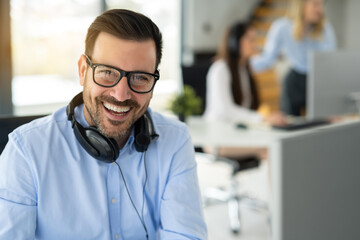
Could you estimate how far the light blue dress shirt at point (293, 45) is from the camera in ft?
11.4

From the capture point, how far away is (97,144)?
3.81ft

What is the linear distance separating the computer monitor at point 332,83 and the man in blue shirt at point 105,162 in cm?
144

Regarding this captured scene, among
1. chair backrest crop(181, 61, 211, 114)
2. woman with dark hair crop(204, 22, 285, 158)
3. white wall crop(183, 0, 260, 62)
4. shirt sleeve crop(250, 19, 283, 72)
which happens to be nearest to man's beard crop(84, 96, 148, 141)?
woman with dark hair crop(204, 22, 285, 158)

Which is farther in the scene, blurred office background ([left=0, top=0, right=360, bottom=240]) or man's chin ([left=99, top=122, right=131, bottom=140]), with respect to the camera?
blurred office background ([left=0, top=0, right=360, bottom=240])

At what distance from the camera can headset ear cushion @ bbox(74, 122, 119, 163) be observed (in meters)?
1.16

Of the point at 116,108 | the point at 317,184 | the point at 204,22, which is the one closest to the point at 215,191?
the point at 116,108

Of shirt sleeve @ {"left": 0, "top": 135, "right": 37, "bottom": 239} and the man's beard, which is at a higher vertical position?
the man's beard

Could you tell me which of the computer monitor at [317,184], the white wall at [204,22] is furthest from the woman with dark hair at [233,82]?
the white wall at [204,22]

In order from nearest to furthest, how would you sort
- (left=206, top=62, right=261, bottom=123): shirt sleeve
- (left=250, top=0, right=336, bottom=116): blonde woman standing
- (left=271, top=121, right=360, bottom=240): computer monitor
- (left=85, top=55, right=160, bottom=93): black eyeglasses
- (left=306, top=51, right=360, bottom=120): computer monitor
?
(left=271, top=121, right=360, bottom=240): computer monitor
(left=85, top=55, right=160, bottom=93): black eyeglasses
(left=306, top=51, right=360, bottom=120): computer monitor
(left=206, top=62, right=261, bottom=123): shirt sleeve
(left=250, top=0, right=336, bottom=116): blonde woman standing

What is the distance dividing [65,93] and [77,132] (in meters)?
4.94

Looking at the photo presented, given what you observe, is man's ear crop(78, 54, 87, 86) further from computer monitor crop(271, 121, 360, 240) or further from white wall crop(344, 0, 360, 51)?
white wall crop(344, 0, 360, 51)

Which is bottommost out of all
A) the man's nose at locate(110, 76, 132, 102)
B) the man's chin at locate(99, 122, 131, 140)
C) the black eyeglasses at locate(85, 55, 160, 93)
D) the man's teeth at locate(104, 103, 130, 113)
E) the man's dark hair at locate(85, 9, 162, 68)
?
the man's chin at locate(99, 122, 131, 140)

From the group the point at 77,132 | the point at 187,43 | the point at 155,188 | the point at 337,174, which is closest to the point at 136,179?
the point at 155,188

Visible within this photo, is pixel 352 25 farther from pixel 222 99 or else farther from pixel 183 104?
pixel 183 104
